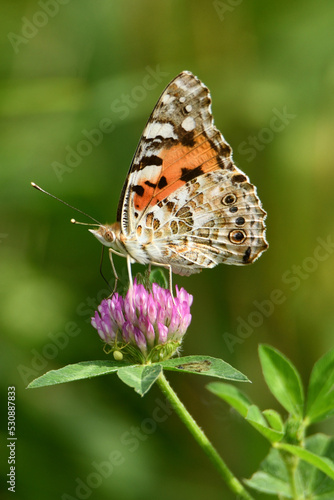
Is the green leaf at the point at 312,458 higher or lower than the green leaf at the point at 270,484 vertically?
higher

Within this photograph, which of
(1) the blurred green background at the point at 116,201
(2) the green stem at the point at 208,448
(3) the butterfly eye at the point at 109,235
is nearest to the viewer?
(2) the green stem at the point at 208,448

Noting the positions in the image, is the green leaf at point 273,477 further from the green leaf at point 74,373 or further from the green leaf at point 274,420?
the green leaf at point 74,373

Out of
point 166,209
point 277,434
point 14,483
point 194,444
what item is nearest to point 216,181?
point 166,209

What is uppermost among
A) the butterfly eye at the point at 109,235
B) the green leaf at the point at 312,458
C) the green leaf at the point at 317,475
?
the butterfly eye at the point at 109,235

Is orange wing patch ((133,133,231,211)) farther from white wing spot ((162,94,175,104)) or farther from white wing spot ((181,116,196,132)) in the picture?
white wing spot ((162,94,175,104))

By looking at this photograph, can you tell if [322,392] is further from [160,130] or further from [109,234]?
[160,130]

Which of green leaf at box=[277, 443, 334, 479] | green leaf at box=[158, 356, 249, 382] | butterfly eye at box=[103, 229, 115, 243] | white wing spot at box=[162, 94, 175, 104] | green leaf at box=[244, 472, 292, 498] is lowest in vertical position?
green leaf at box=[244, 472, 292, 498]

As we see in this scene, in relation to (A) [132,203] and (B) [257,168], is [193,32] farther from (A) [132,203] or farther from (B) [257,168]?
(A) [132,203]

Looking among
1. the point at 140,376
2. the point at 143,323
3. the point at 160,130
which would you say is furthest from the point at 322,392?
the point at 160,130

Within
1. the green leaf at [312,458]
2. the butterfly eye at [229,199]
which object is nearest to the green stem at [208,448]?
the green leaf at [312,458]

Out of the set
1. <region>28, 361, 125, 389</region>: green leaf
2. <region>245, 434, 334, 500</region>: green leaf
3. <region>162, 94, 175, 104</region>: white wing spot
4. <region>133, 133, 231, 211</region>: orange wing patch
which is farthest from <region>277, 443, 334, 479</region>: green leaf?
<region>162, 94, 175, 104</region>: white wing spot
